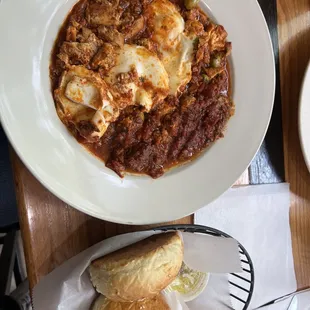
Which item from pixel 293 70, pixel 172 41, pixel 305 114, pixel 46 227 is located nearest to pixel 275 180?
pixel 305 114

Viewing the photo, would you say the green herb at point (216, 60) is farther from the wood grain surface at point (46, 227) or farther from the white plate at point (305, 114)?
the wood grain surface at point (46, 227)

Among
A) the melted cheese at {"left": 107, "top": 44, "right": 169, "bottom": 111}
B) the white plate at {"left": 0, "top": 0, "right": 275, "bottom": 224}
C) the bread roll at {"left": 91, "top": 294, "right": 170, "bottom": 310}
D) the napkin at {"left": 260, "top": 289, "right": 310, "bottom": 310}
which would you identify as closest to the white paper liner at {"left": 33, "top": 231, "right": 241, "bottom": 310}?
the bread roll at {"left": 91, "top": 294, "right": 170, "bottom": 310}

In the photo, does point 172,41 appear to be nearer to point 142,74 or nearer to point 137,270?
point 142,74

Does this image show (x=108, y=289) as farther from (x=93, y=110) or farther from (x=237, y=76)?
(x=237, y=76)

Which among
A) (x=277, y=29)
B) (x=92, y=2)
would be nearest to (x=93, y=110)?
(x=92, y=2)

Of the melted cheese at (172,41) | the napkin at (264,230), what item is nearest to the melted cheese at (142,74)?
the melted cheese at (172,41)

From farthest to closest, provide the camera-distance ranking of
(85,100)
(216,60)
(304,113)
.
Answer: (304,113), (216,60), (85,100)
